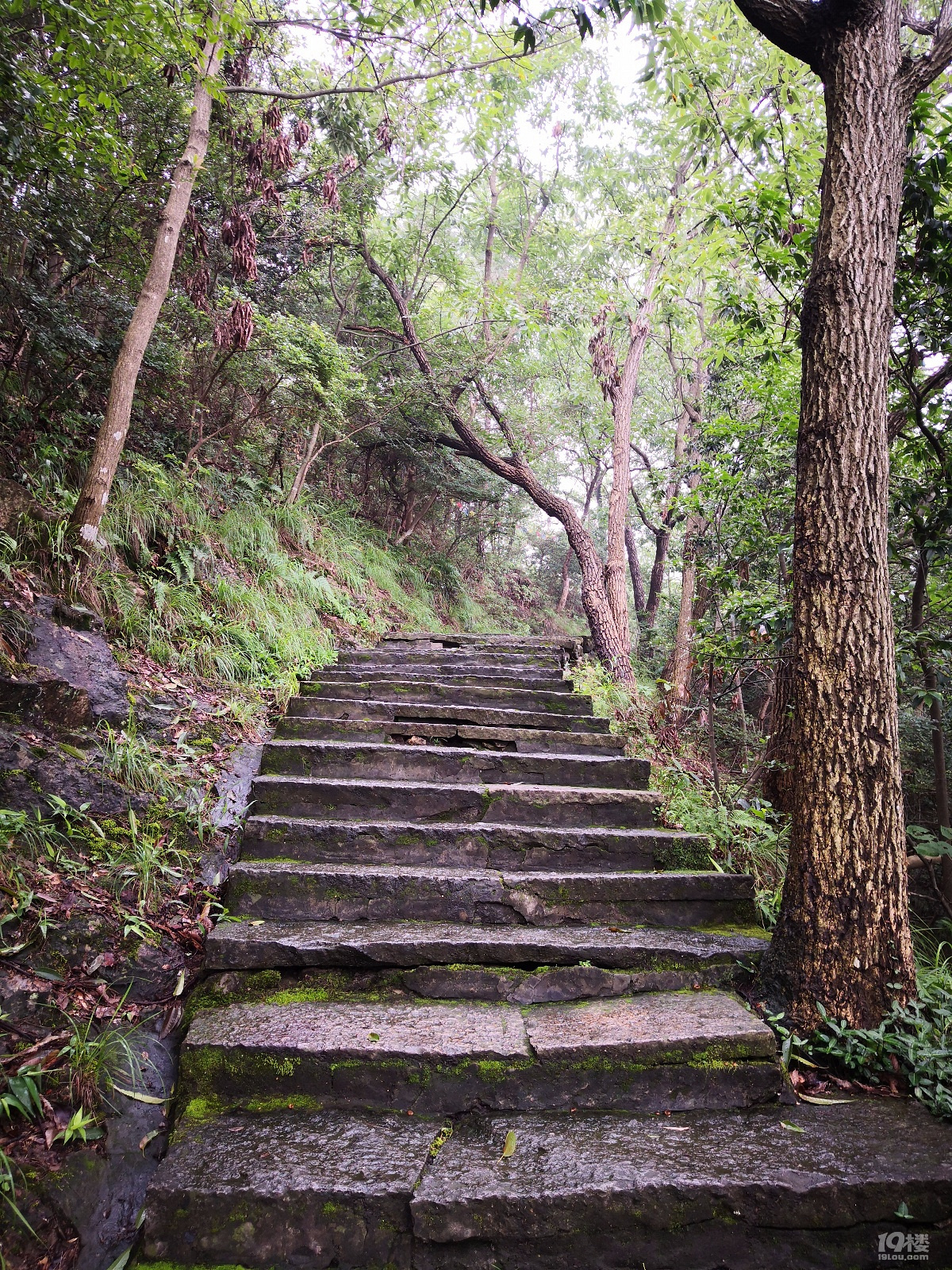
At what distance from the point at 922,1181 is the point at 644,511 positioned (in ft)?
35.3

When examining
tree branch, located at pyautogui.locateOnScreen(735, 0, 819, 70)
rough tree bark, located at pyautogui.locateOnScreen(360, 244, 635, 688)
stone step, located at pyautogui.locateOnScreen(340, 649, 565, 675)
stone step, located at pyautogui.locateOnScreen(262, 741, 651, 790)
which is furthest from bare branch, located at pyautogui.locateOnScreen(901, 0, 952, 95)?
rough tree bark, located at pyautogui.locateOnScreen(360, 244, 635, 688)

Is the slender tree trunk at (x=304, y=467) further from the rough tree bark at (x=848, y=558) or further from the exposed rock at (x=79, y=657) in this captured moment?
the rough tree bark at (x=848, y=558)

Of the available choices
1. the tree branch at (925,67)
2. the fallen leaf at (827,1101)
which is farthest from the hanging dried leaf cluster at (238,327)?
the fallen leaf at (827,1101)

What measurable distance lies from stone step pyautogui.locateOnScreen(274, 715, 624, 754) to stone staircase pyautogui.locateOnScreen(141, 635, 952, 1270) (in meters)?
0.57

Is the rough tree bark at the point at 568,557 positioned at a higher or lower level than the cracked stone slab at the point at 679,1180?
higher

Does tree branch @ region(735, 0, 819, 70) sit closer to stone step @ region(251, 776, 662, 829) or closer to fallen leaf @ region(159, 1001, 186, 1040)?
stone step @ region(251, 776, 662, 829)

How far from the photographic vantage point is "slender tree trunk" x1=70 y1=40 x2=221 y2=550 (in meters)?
3.48

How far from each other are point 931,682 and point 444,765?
2949 mm

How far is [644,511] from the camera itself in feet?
38.1

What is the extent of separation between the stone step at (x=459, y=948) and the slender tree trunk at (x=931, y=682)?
78.2 inches

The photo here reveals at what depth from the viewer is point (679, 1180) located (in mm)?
1801

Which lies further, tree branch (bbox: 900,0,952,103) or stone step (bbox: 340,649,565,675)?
stone step (bbox: 340,649,565,675)

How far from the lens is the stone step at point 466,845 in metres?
2.95

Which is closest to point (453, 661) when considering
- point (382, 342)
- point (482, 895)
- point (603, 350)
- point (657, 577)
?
point (482, 895)
